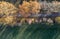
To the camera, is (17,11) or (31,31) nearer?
(31,31)

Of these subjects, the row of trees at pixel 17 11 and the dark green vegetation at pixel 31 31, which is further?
the row of trees at pixel 17 11

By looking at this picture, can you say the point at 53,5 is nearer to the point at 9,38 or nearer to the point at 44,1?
the point at 44,1

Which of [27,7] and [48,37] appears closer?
[48,37]

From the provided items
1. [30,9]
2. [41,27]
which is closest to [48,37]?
[41,27]

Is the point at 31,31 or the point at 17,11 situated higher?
the point at 17,11

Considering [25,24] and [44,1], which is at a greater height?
[44,1]

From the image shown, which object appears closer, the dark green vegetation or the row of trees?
the dark green vegetation

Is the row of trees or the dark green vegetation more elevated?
the row of trees

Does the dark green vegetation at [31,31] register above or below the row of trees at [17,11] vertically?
below
